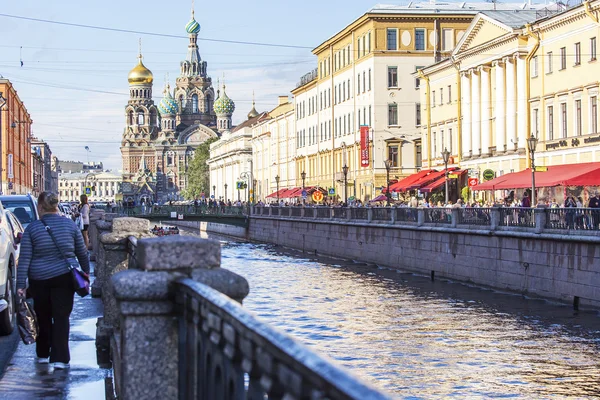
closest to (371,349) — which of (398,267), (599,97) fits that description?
(398,267)

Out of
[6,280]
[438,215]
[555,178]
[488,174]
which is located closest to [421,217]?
[438,215]

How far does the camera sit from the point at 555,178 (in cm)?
4497

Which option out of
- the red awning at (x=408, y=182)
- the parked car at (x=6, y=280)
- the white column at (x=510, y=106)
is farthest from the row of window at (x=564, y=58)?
the parked car at (x=6, y=280)

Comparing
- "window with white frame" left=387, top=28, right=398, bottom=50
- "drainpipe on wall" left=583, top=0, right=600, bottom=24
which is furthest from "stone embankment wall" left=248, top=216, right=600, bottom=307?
"window with white frame" left=387, top=28, right=398, bottom=50

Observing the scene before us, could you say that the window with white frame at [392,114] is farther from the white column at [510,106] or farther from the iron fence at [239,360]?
the iron fence at [239,360]

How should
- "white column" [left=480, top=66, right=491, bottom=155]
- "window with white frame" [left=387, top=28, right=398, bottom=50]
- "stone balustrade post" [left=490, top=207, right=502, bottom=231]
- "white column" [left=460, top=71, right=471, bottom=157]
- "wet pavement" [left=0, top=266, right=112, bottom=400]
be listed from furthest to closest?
"window with white frame" [left=387, top=28, right=398, bottom=50] < "white column" [left=460, top=71, right=471, bottom=157] < "white column" [left=480, top=66, right=491, bottom=155] < "stone balustrade post" [left=490, top=207, right=502, bottom=231] < "wet pavement" [left=0, top=266, right=112, bottom=400]

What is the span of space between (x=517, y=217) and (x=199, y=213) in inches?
2346

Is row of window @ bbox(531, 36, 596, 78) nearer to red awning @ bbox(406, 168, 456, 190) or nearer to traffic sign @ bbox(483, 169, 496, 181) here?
traffic sign @ bbox(483, 169, 496, 181)

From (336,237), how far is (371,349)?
→ 34.4 m

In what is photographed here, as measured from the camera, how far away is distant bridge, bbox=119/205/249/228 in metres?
85.0

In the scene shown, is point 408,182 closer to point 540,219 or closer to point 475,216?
point 475,216

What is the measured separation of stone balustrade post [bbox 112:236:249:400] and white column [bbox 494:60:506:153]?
171 feet

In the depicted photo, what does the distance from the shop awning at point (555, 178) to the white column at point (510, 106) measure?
3.28 meters

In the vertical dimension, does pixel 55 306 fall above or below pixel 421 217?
below
